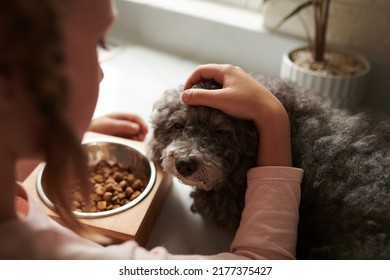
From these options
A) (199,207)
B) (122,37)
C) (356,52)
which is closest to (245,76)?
(199,207)

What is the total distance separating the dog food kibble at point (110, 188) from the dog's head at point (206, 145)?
15 cm

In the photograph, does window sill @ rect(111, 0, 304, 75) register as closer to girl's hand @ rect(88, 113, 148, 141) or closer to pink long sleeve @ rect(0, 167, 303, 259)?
girl's hand @ rect(88, 113, 148, 141)

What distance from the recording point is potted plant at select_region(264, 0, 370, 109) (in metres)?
1.15

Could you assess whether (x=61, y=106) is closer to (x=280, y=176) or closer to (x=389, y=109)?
(x=280, y=176)

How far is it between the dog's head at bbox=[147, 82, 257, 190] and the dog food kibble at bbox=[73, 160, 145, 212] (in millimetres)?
149

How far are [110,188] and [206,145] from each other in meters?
0.26

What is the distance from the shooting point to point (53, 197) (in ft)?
2.54

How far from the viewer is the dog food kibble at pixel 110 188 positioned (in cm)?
87

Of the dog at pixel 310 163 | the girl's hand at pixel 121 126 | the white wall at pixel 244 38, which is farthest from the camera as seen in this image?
the white wall at pixel 244 38

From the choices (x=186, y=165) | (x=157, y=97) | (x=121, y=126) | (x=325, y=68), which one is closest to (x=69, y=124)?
(x=186, y=165)

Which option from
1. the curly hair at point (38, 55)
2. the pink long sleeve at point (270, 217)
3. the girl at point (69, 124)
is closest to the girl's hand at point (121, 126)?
the girl at point (69, 124)

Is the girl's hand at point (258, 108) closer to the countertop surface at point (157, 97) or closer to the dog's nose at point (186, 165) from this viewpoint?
the dog's nose at point (186, 165)

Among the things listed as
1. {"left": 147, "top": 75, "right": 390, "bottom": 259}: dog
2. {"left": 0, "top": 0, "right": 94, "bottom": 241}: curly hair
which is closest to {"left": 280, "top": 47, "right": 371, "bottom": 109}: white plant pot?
{"left": 147, "top": 75, "right": 390, "bottom": 259}: dog
